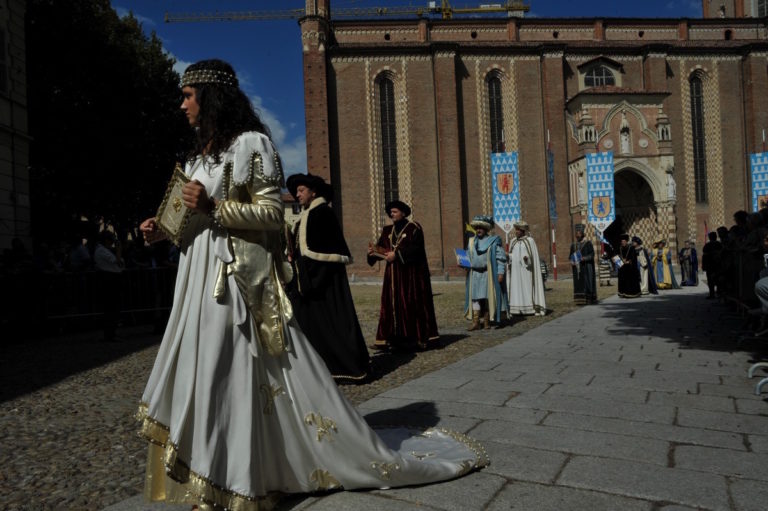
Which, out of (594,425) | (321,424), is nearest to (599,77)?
(594,425)

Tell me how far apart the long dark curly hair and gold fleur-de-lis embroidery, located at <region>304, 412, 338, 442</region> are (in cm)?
117

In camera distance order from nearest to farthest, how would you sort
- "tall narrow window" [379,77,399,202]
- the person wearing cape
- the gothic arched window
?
the person wearing cape
"tall narrow window" [379,77,399,202]
the gothic arched window

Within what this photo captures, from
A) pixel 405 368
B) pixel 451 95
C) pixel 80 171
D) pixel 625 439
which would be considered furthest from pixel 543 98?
pixel 625 439

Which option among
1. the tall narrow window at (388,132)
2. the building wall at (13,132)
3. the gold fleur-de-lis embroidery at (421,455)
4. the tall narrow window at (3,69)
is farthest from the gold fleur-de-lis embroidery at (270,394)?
the tall narrow window at (388,132)

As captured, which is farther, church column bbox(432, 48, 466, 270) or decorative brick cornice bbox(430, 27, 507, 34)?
decorative brick cornice bbox(430, 27, 507, 34)

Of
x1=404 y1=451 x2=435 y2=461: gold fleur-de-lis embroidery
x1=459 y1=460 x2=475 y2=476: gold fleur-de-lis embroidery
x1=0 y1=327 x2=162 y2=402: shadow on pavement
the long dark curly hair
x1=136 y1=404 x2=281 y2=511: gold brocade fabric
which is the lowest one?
x1=0 y1=327 x2=162 y2=402: shadow on pavement

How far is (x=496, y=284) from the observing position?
9688 mm

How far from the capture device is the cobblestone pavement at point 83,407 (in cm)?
298

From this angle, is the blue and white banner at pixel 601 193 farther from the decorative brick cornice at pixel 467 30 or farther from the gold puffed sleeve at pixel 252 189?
the gold puffed sleeve at pixel 252 189

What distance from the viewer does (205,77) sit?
2398 millimetres

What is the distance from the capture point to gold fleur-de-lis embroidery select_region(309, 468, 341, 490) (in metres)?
2.44

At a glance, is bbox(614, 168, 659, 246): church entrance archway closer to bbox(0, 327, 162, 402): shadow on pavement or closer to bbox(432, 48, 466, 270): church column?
bbox(432, 48, 466, 270): church column

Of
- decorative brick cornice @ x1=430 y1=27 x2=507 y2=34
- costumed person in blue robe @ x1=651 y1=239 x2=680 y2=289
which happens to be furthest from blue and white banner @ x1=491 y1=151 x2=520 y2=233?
decorative brick cornice @ x1=430 y1=27 x2=507 y2=34

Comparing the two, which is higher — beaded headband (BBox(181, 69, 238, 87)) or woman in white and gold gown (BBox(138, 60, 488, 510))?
beaded headband (BBox(181, 69, 238, 87))
